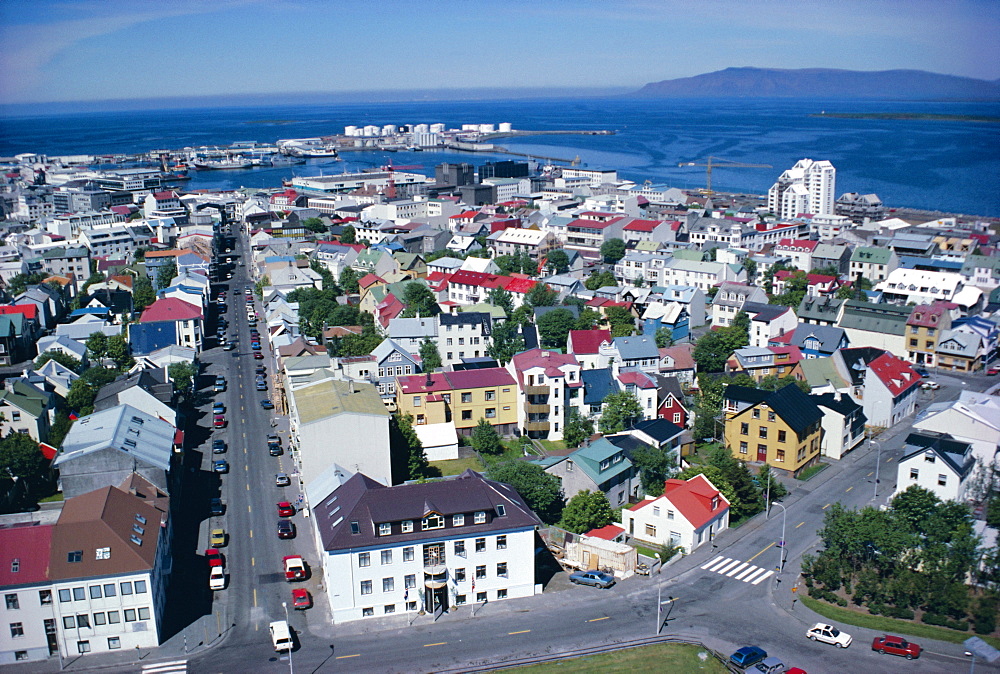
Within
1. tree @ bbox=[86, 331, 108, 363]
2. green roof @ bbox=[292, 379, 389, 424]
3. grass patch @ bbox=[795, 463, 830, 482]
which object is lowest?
grass patch @ bbox=[795, 463, 830, 482]

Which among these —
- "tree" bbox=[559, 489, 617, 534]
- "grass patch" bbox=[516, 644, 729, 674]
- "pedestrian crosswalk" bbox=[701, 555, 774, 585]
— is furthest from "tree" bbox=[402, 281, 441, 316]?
"grass patch" bbox=[516, 644, 729, 674]

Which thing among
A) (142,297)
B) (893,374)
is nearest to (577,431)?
(893,374)

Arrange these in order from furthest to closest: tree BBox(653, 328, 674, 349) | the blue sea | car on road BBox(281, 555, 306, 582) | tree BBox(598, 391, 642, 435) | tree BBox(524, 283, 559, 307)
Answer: the blue sea
tree BBox(524, 283, 559, 307)
tree BBox(653, 328, 674, 349)
tree BBox(598, 391, 642, 435)
car on road BBox(281, 555, 306, 582)

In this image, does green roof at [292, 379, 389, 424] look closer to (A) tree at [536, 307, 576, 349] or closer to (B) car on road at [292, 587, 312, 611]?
(B) car on road at [292, 587, 312, 611]

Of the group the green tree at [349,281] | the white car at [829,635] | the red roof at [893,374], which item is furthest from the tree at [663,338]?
the white car at [829,635]

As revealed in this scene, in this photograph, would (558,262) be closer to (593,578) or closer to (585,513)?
(585,513)
